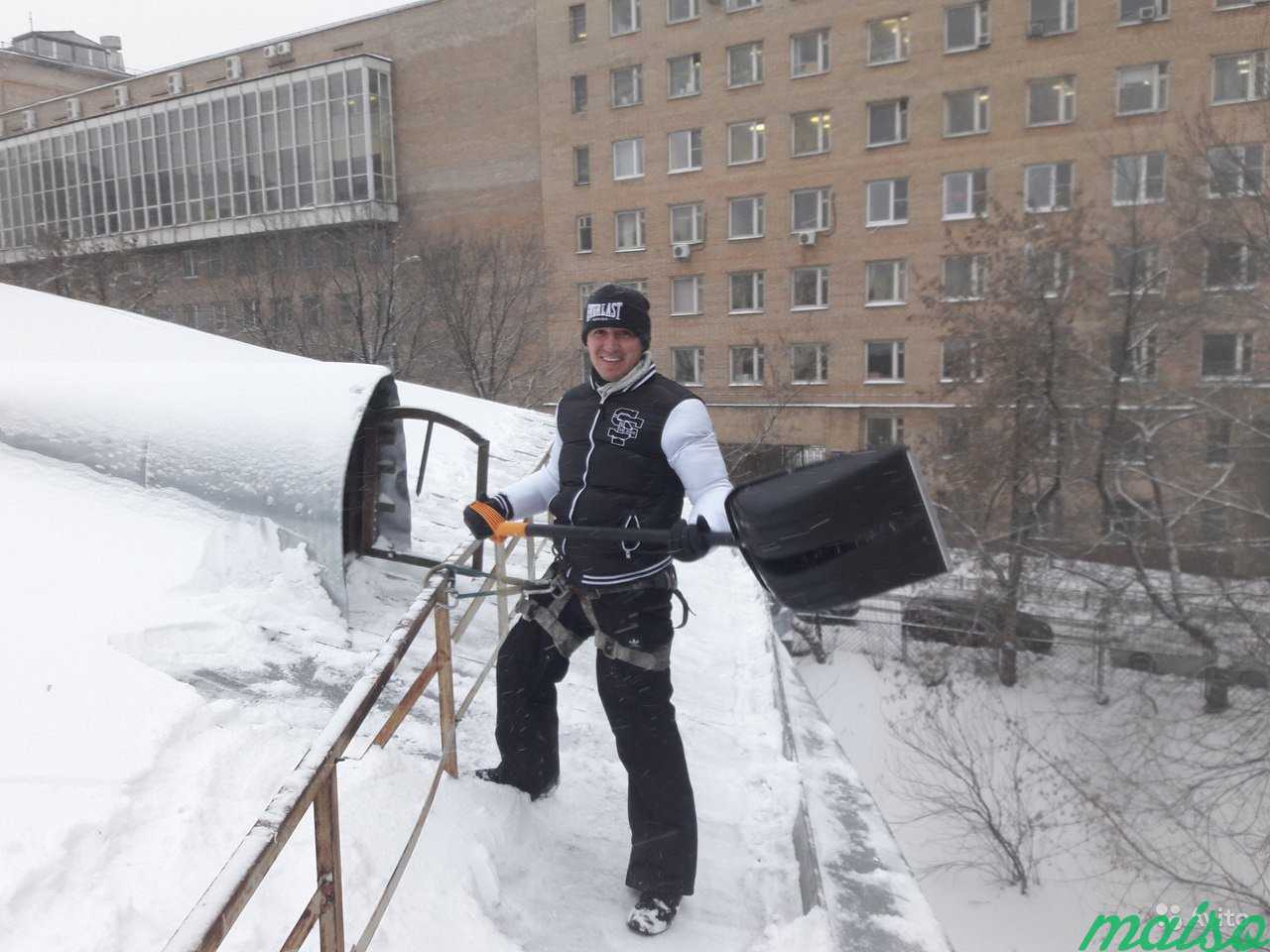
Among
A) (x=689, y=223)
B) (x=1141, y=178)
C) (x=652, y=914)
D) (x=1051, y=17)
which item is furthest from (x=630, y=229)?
(x=652, y=914)

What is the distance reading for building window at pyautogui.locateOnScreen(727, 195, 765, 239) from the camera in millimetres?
31828

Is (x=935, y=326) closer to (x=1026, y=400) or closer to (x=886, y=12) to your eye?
(x=1026, y=400)

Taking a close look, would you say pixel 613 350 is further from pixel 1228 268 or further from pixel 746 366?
pixel 746 366

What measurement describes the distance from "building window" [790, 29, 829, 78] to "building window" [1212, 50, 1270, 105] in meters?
11.0

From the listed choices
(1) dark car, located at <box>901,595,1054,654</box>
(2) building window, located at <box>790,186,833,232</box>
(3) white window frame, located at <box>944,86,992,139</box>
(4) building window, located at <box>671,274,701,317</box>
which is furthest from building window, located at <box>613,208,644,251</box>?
(1) dark car, located at <box>901,595,1054,654</box>

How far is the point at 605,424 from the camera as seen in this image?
2.96m

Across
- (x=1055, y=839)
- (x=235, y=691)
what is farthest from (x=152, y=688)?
(x=1055, y=839)

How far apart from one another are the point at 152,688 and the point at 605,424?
5.91ft

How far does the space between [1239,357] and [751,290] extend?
1434 centimetres

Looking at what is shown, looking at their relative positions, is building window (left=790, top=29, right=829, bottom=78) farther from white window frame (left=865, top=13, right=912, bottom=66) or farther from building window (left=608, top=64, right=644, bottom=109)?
building window (left=608, top=64, right=644, bottom=109)

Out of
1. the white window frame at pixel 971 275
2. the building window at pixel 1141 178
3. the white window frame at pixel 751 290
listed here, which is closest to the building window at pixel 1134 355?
the white window frame at pixel 971 275

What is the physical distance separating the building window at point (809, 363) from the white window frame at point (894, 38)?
8.97 metres

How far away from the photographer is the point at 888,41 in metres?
29.5
